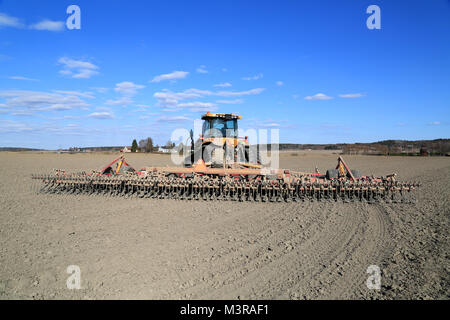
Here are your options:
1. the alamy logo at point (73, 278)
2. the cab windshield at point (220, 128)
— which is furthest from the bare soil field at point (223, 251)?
the cab windshield at point (220, 128)

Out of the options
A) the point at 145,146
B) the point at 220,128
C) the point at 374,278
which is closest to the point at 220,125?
the point at 220,128

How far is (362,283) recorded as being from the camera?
10.6ft

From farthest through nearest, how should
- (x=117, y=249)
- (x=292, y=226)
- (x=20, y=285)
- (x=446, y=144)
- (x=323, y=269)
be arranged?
(x=446, y=144), (x=292, y=226), (x=117, y=249), (x=323, y=269), (x=20, y=285)

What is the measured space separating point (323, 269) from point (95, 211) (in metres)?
5.26

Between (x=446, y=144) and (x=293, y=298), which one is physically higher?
(x=446, y=144)

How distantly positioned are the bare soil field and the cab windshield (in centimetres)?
410

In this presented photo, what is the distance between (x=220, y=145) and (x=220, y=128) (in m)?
0.87

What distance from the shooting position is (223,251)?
4156mm

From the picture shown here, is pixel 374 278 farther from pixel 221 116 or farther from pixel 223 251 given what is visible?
pixel 221 116

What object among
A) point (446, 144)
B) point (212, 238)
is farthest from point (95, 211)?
point (446, 144)

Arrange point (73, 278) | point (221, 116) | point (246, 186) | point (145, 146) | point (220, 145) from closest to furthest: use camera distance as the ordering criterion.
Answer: point (73, 278)
point (246, 186)
point (220, 145)
point (221, 116)
point (145, 146)

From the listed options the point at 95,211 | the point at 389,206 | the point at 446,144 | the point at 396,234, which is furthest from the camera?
the point at 446,144

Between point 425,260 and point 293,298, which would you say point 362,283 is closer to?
point 293,298

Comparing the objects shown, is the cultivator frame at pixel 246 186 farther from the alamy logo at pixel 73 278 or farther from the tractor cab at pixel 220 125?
the alamy logo at pixel 73 278
